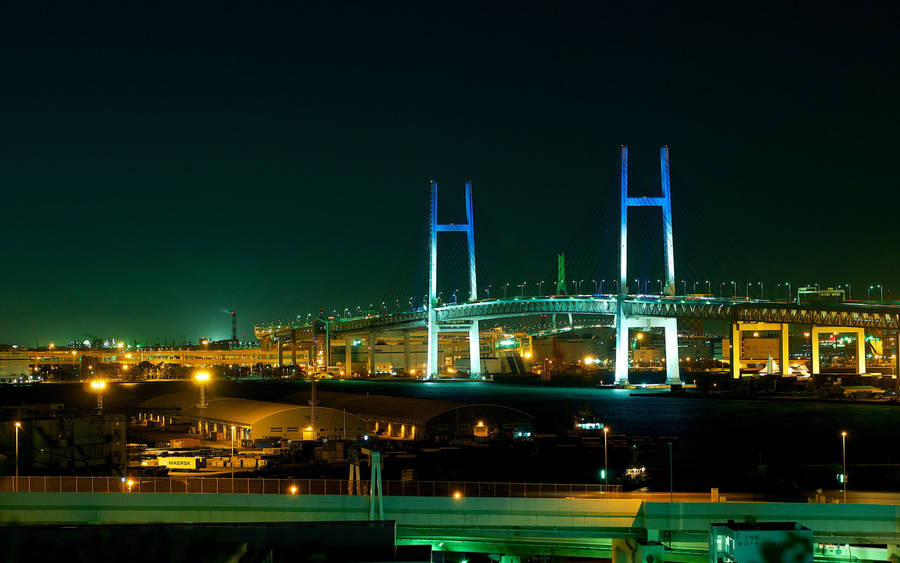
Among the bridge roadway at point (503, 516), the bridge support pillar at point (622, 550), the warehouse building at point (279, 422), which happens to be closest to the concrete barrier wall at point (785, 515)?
the bridge roadway at point (503, 516)

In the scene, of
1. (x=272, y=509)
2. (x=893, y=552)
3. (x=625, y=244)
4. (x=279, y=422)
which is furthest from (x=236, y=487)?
(x=625, y=244)

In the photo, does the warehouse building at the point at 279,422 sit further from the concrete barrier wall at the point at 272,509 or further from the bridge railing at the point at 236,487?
the concrete barrier wall at the point at 272,509

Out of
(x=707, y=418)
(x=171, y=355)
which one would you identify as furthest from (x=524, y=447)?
(x=171, y=355)

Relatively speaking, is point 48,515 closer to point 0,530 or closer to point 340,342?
point 0,530

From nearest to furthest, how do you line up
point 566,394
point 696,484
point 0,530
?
point 0,530, point 696,484, point 566,394

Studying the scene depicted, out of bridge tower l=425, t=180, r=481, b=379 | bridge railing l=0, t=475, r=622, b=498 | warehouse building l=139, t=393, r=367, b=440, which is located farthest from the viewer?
bridge tower l=425, t=180, r=481, b=379

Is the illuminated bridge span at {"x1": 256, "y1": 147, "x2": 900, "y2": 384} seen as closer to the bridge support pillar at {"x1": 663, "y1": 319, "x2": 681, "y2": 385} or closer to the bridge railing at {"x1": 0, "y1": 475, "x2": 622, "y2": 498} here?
the bridge support pillar at {"x1": 663, "y1": 319, "x2": 681, "y2": 385}

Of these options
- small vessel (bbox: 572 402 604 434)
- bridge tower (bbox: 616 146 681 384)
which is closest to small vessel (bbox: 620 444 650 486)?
small vessel (bbox: 572 402 604 434)

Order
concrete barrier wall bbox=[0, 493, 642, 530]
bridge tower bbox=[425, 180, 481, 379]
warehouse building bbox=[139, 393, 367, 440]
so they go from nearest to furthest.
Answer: concrete barrier wall bbox=[0, 493, 642, 530] → warehouse building bbox=[139, 393, 367, 440] → bridge tower bbox=[425, 180, 481, 379]
